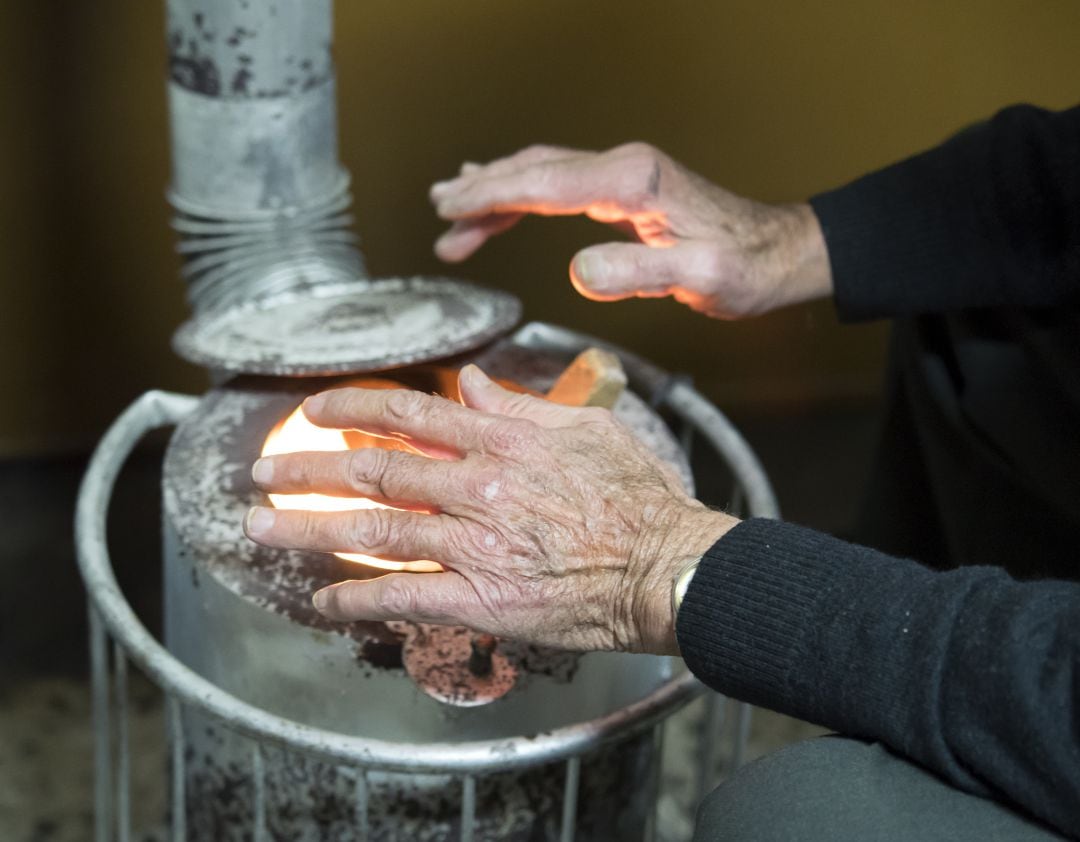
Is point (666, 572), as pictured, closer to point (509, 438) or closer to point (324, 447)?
point (509, 438)

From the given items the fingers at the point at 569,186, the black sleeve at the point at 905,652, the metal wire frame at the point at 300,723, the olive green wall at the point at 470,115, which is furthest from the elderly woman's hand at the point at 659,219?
the olive green wall at the point at 470,115

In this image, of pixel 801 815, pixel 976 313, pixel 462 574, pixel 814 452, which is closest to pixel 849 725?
pixel 801 815

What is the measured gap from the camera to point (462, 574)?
0.86 meters

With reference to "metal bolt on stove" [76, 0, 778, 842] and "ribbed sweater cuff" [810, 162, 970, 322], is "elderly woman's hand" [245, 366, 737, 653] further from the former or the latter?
"ribbed sweater cuff" [810, 162, 970, 322]

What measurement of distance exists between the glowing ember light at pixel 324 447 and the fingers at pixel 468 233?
160 millimetres

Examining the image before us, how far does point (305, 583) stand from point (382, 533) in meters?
0.14

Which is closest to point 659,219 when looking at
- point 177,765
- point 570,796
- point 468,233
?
point 468,233

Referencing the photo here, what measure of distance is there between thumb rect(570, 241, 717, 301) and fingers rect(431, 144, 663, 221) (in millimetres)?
66

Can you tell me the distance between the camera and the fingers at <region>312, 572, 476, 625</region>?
2.79ft

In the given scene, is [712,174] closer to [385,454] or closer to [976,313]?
[976,313]

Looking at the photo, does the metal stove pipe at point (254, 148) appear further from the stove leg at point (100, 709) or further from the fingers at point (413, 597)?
the fingers at point (413, 597)

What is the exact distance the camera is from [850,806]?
0.80 meters

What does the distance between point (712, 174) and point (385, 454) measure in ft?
3.76

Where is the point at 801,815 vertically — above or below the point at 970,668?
below
